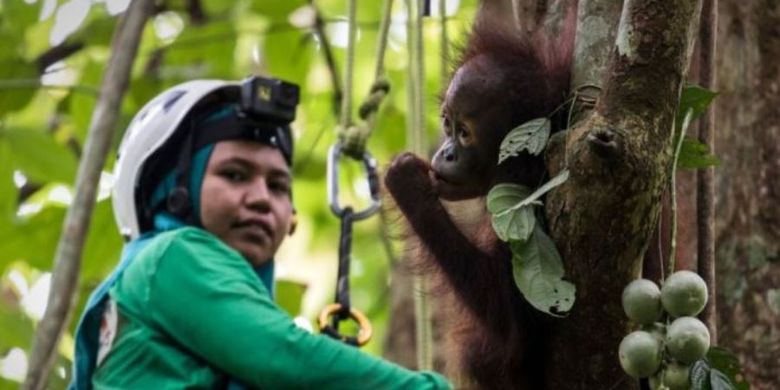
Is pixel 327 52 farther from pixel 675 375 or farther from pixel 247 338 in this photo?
pixel 675 375

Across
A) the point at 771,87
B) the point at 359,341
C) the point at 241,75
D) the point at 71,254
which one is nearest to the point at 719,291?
the point at 771,87

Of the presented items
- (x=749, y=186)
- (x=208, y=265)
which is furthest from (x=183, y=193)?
(x=749, y=186)

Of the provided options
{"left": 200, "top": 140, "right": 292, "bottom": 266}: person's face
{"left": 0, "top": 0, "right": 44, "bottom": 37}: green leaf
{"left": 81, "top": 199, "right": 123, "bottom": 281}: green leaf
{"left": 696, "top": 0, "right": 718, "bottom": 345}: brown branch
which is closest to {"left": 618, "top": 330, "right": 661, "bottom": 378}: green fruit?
{"left": 696, "top": 0, "right": 718, "bottom": 345}: brown branch

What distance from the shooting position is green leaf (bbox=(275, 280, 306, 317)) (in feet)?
15.0

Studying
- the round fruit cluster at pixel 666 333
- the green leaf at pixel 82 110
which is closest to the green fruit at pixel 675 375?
the round fruit cluster at pixel 666 333

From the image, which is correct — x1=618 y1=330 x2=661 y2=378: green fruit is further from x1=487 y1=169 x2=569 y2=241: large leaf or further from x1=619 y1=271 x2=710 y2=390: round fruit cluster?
x1=487 y1=169 x2=569 y2=241: large leaf

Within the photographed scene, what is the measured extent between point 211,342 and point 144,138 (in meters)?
0.62

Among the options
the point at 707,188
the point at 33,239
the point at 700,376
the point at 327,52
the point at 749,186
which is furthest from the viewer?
the point at 327,52

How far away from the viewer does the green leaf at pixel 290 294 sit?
4566mm

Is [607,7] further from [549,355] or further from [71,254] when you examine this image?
[71,254]

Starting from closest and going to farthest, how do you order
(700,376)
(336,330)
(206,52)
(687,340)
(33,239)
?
1. (687,340)
2. (700,376)
3. (336,330)
4. (33,239)
5. (206,52)

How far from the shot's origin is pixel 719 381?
2.31 metres

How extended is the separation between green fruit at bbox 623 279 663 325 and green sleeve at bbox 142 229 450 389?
3.13 feet

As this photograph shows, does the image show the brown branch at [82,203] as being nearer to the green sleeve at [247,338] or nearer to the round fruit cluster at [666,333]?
the green sleeve at [247,338]
